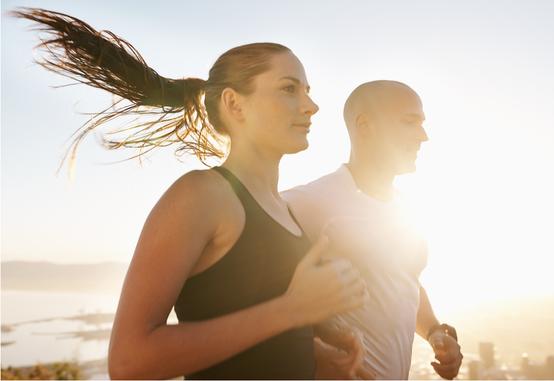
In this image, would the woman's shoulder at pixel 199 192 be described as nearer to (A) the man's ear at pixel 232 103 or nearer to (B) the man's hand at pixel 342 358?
(A) the man's ear at pixel 232 103

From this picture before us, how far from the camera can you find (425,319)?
3520 mm

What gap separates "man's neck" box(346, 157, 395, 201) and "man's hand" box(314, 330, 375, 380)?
1.42 meters

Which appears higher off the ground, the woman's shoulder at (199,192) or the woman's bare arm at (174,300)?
the woman's shoulder at (199,192)

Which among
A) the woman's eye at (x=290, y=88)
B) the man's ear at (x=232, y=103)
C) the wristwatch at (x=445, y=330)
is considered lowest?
the wristwatch at (x=445, y=330)

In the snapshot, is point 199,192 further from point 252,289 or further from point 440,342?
point 440,342

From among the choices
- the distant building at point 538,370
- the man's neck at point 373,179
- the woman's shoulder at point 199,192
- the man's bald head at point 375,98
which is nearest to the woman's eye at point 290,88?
the woman's shoulder at point 199,192

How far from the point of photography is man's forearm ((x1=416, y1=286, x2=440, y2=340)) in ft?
11.4

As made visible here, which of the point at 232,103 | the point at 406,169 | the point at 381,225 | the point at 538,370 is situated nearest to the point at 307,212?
the point at 381,225

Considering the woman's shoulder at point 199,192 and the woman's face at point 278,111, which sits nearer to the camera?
the woman's shoulder at point 199,192

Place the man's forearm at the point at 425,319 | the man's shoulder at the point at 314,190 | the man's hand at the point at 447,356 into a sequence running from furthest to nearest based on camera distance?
the man's forearm at the point at 425,319
the man's shoulder at the point at 314,190
the man's hand at the point at 447,356

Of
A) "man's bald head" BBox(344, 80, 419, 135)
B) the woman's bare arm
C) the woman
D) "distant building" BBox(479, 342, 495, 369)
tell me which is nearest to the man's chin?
"man's bald head" BBox(344, 80, 419, 135)

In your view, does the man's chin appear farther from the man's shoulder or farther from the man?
the man's shoulder

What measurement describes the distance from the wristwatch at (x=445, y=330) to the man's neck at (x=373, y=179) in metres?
0.89

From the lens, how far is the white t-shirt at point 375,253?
2979 mm
